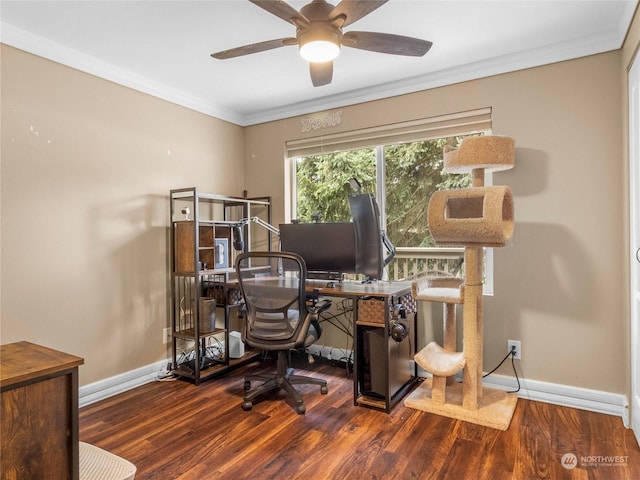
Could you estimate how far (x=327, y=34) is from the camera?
67.6 inches

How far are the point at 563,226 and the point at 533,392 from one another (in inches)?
45.0

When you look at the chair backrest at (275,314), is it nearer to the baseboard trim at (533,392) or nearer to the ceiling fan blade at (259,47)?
the baseboard trim at (533,392)

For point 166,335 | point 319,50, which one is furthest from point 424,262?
point 166,335

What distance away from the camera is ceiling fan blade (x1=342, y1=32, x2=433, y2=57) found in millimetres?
1796

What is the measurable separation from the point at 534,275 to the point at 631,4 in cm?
161

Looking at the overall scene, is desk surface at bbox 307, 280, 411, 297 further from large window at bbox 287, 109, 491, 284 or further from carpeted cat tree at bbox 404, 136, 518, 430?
large window at bbox 287, 109, 491, 284

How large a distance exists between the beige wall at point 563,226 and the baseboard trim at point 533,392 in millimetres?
51

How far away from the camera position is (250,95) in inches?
135

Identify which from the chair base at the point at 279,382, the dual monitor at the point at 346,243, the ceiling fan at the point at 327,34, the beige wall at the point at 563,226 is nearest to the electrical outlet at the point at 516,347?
the beige wall at the point at 563,226

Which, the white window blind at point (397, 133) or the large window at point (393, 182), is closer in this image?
the white window blind at point (397, 133)

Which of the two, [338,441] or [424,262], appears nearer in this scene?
[338,441]

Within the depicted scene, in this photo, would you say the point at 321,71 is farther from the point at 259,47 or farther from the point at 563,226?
the point at 563,226

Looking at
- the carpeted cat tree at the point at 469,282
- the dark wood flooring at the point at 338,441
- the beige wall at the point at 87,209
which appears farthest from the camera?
the beige wall at the point at 87,209

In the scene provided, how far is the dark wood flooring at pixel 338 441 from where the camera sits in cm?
187
